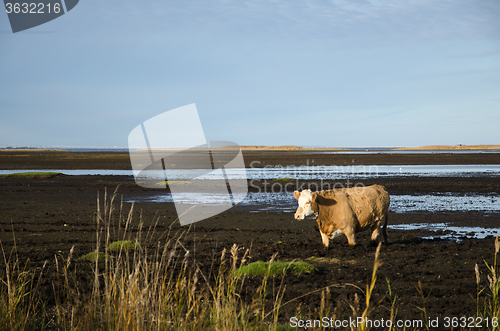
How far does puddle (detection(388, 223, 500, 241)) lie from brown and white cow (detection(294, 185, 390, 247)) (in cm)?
283

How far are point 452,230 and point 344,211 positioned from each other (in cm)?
568

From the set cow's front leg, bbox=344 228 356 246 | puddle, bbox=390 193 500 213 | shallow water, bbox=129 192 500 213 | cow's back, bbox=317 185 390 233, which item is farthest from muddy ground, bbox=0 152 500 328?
puddle, bbox=390 193 500 213

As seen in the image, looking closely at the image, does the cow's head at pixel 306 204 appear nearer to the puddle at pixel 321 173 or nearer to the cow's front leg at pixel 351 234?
the cow's front leg at pixel 351 234

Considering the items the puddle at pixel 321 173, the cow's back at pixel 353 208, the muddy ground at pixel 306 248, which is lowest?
the muddy ground at pixel 306 248

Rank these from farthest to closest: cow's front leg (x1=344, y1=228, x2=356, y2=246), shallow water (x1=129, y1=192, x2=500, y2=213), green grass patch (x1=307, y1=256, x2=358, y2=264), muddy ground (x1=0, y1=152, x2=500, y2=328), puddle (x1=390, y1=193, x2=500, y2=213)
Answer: shallow water (x1=129, y1=192, x2=500, y2=213) < puddle (x1=390, y1=193, x2=500, y2=213) < cow's front leg (x1=344, y1=228, x2=356, y2=246) < green grass patch (x1=307, y1=256, x2=358, y2=264) < muddy ground (x1=0, y1=152, x2=500, y2=328)

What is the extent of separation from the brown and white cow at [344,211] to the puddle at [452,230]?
2830 millimetres

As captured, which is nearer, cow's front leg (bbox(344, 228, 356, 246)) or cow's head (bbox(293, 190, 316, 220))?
cow's head (bbox(293, 190, 316, 220))

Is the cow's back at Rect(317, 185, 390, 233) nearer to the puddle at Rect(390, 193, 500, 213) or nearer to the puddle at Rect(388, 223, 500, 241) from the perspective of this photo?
the puddle at Rect(388, 223, 500, 241)

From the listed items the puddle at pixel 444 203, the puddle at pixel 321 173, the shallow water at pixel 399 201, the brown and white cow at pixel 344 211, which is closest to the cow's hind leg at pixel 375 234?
the brown and white cow at pixel 344 211

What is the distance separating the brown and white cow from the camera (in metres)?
10.9

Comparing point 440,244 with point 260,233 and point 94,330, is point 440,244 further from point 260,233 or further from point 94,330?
point 94,330

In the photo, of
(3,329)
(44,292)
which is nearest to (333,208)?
(44,292)

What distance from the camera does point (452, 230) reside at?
1421 centimetres

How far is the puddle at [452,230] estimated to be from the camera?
43.0 ft
